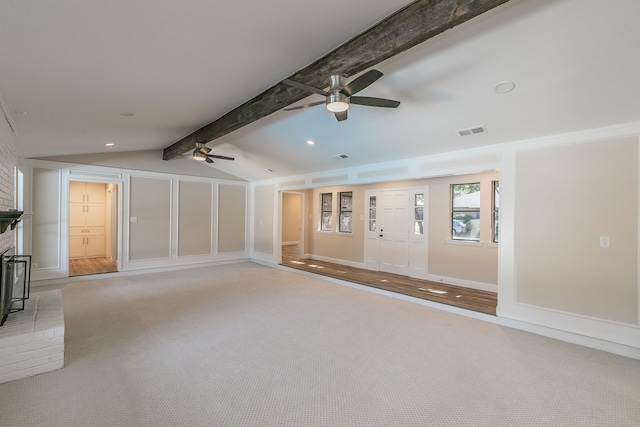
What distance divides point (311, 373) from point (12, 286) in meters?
3.30

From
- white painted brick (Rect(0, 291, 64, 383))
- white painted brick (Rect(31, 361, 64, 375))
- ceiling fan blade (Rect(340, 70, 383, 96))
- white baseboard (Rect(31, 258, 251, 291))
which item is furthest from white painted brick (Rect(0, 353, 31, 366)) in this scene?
white baseboard (Rect(31, 258, 251, 291))

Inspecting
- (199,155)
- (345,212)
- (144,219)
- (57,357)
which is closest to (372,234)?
(345,212)

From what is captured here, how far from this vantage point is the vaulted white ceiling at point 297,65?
188cm

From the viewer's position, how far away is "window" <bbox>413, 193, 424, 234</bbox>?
21.1 ft

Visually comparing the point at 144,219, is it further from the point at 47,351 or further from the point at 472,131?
the point at 472,131

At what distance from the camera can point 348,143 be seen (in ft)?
16.6

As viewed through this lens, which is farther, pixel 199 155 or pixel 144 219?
pixel 144 219

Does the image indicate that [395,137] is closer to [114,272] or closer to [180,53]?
[180,53]

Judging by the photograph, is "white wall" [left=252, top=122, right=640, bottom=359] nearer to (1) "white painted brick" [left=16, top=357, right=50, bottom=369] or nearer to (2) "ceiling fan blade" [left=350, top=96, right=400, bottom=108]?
(2) "ceiling fan blade" [left=350, top=96, right=400, bottom=108]

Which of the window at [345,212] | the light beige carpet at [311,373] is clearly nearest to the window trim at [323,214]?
the window at [345,212]

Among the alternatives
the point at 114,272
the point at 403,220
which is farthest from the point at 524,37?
the point at 114,272

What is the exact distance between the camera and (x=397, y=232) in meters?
6.84

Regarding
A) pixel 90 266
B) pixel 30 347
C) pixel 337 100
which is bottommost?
pixel 90 266

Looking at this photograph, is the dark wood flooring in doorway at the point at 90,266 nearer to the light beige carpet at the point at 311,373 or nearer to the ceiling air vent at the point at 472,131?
the light beige carpet at the point at 311,373
